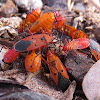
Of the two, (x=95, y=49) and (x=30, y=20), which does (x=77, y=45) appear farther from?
(x=30, y=20)

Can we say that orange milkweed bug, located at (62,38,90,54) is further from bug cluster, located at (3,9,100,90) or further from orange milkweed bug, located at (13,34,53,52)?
orange milkweed bug, located at (13,34,53,52)

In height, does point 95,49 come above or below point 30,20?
below

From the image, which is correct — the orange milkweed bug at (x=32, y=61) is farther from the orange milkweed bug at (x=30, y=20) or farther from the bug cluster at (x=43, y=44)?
the orange milkweed bug at (x=30, y=20)

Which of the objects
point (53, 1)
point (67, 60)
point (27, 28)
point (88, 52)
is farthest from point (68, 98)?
point (53, 1)

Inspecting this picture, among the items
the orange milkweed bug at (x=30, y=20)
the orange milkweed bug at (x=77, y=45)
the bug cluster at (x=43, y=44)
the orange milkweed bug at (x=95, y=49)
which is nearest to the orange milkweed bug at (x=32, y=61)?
the bug cluster at (x=43, y=44)

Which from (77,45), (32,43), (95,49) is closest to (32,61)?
(32,43)

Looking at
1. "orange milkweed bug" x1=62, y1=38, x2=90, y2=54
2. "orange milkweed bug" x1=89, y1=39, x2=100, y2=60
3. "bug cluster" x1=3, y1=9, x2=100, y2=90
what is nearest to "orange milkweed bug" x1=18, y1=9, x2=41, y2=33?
"bug cluster" x1=3, y1=9, x2=100, y2=90

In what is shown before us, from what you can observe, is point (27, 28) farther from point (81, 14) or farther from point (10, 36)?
point (81, 14)

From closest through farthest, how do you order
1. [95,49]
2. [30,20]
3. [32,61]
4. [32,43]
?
[32,61] → [32,43] → [95,49] → [30,20]
